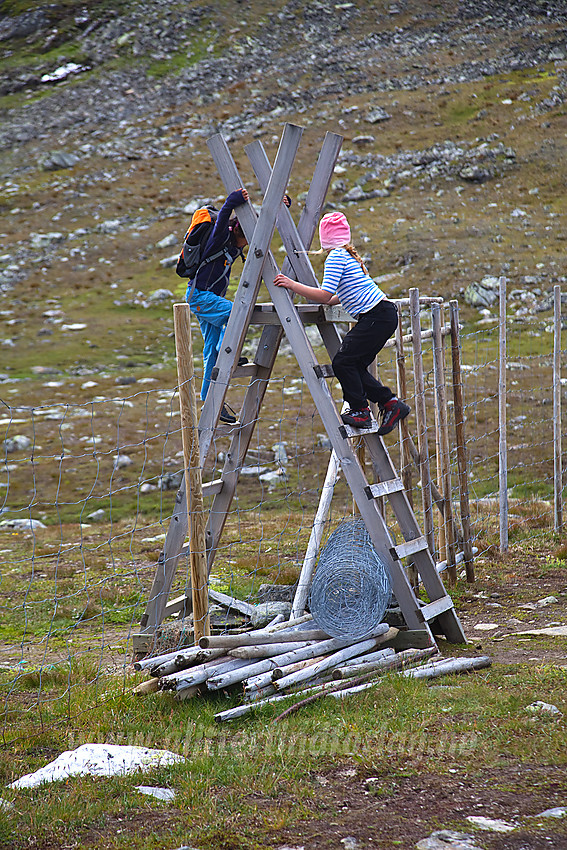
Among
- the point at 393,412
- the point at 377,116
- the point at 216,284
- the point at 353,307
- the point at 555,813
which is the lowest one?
the point at 377,116

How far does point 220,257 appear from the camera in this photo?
6.85 metres

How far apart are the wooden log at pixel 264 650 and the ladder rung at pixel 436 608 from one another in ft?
3.33

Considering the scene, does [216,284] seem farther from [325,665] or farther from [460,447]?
[460,447]

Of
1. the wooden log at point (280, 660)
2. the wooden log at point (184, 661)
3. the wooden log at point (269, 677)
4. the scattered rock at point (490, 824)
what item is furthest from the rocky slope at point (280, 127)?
the scattered rock at point (490, 824)

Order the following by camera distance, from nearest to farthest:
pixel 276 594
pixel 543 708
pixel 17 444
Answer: pixel 543 708
pixel 276 594
pixel 17 444

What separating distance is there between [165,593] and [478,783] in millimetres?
3258

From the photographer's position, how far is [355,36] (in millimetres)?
70688

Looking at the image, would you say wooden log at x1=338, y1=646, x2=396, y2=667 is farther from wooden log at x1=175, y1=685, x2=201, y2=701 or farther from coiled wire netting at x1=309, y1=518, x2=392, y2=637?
wooden log at x1=175, y1=685, x2=201, y2=701

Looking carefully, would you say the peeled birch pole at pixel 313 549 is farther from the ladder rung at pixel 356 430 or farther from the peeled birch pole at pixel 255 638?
the peeled birch pole at pixel 255 638

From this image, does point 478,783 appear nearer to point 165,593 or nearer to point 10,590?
point 165,593

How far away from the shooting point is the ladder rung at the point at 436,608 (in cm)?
650

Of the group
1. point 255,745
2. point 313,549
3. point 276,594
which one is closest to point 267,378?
point 313,549

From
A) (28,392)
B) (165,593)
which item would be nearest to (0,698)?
(165,593)

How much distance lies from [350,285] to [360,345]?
1.61 feet
